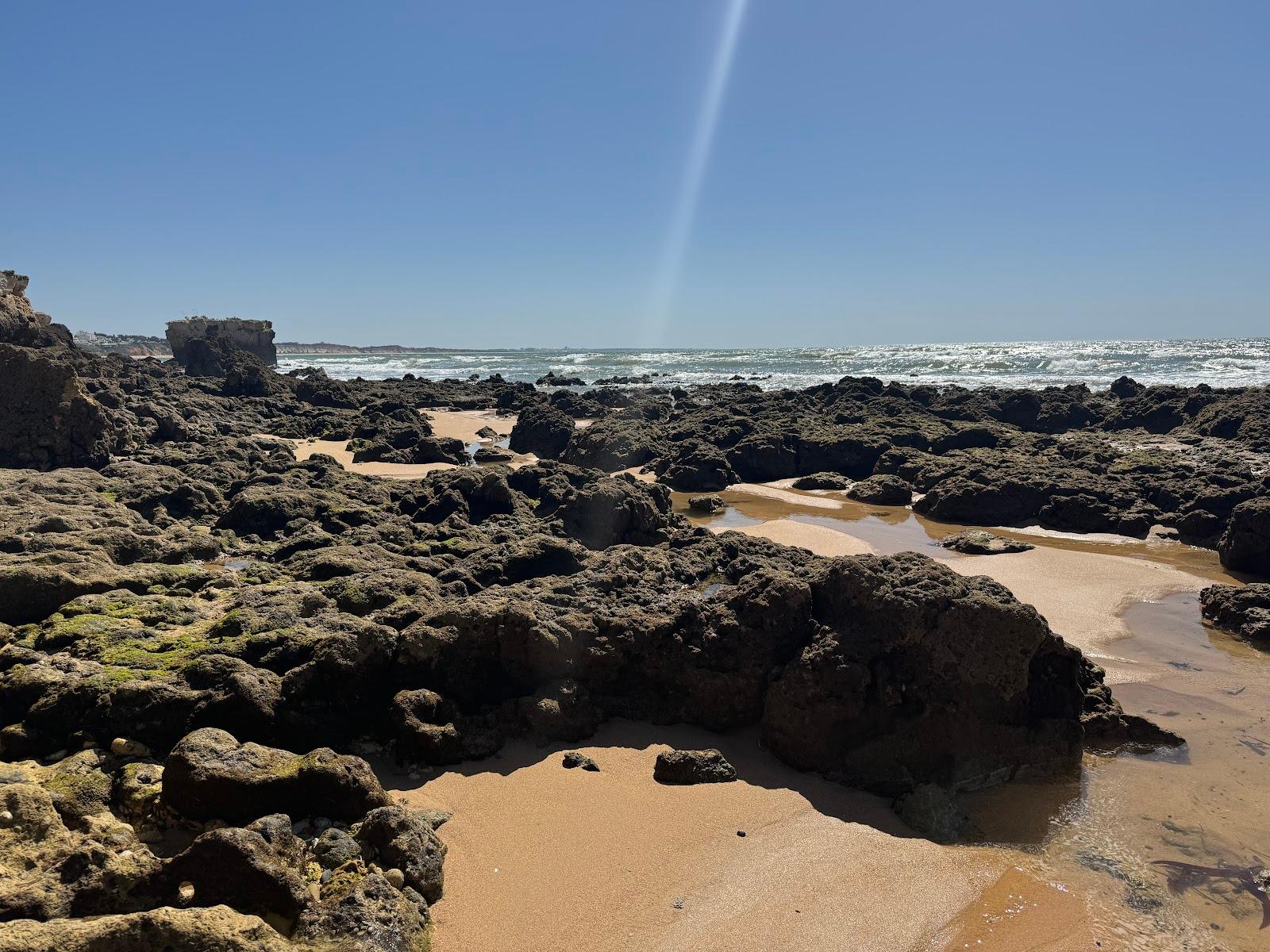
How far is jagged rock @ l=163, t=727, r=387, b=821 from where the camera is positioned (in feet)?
15.4

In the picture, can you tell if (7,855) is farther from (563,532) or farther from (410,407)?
(410,407)

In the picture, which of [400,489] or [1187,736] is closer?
[1187,736]

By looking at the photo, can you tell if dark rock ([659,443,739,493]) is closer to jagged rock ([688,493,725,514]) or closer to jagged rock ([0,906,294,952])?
jagged rock ([688,493,725,514])

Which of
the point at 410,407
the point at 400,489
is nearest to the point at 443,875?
the point at 400,489

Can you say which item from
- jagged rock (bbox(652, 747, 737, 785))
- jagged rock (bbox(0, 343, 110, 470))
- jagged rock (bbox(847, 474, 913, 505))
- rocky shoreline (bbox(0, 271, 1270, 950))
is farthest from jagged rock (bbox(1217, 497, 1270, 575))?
jagged rock (bbox(0, 343, 110, 470))

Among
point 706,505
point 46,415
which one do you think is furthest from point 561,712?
point 46,415

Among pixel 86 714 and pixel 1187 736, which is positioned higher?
pixel 86 714

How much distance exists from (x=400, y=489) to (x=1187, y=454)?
2125 centimetres

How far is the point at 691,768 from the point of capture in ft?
20.5

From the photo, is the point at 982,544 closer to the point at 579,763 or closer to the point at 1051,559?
the point at 1051,559

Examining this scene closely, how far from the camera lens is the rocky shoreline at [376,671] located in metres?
4.05

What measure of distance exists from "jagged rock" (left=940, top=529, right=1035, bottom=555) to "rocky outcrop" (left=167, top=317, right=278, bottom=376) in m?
60.2

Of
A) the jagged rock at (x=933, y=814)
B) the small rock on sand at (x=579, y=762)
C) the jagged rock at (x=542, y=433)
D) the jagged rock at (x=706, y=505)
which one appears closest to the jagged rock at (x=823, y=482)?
the jagged rock at (x=706, y=505)

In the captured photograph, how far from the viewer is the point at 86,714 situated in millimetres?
5406
